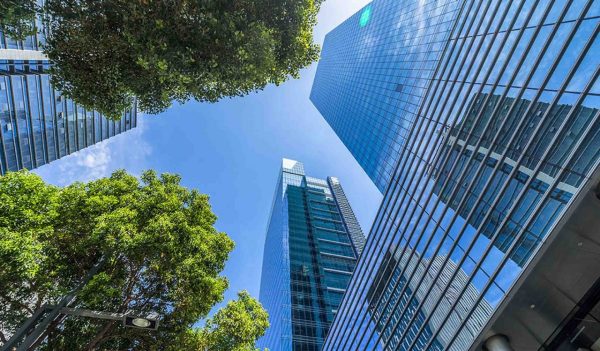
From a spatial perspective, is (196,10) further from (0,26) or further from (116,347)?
(116,347)

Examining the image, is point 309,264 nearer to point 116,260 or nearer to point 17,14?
point 116,260

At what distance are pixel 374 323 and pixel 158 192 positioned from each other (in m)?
20.6

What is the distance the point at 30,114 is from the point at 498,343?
57.6 m

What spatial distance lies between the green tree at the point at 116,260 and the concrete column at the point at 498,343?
8.34 meters

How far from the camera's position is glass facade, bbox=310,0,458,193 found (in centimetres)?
3778

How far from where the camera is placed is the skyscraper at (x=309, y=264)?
170 feet

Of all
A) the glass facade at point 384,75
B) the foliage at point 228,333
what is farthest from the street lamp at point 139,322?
the glass facade at point 384,75

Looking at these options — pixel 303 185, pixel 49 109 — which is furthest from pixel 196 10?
pixel 303 185

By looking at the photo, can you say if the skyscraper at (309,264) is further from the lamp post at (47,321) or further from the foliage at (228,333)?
the lamp post at (47,321)

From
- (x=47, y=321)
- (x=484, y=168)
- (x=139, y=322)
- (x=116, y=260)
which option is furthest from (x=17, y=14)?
(x=484, y=168)

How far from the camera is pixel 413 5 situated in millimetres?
46750

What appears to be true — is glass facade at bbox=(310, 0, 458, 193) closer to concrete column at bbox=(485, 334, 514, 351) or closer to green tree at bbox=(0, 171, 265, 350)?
concrete column at bbox=(485, 334, 514, 351)

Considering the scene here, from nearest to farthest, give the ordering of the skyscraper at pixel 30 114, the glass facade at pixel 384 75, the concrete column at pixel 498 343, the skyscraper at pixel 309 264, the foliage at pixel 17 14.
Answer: the foliage at pixel 17 14
the concrete column at pixel 498 343
the glass facade at pixel 384 75
the skyscraper at pixel 30 114
the skyscraper at pixel 309 264

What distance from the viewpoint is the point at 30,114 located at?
140 ft
